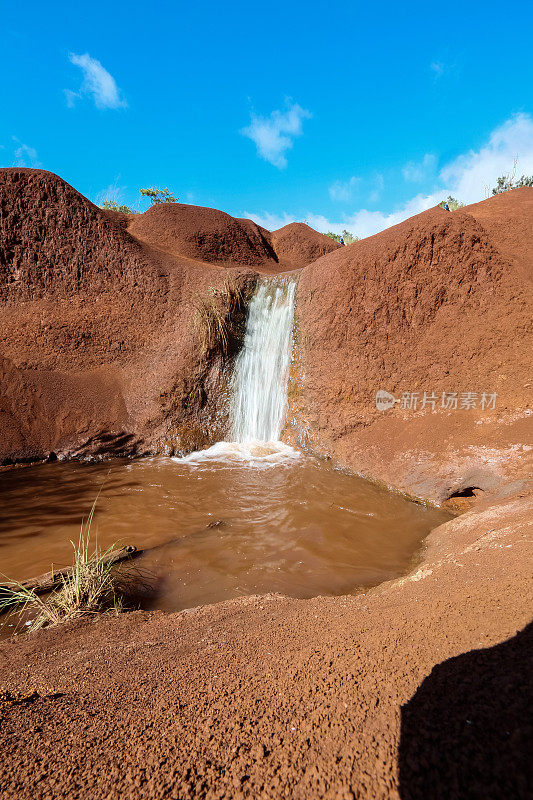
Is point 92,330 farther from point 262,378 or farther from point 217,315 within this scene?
point 262,378

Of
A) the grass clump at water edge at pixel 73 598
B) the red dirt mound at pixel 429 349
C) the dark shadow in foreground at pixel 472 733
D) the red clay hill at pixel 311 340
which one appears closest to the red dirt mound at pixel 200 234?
the red clay hill at pixel 311 340

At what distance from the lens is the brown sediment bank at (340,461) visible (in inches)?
33.9

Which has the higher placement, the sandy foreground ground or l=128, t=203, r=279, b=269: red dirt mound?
l=128, t=203, r=279, b=269: red dirt mound

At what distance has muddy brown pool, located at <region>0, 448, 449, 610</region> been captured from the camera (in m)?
3.16

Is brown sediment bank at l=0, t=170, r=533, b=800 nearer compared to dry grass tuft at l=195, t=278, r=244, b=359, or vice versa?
brown sediment bank at l=0, t=170, r=533, b=800

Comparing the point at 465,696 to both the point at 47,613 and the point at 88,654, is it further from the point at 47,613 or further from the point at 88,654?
the point at 47,613

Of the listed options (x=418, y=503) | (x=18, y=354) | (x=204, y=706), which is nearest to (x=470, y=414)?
(x=418, y=503)

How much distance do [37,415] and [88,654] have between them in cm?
662

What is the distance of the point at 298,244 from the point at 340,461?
15.6m

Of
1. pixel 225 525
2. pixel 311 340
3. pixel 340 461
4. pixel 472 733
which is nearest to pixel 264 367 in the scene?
pixel 311 340

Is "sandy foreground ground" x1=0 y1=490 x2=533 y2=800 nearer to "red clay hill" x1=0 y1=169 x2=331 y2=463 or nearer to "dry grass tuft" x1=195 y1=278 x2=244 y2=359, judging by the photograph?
"red clay hill" x1=0 y1=169 x2=331 y2=463

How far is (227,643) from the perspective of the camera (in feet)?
5.61

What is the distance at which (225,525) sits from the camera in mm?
4172

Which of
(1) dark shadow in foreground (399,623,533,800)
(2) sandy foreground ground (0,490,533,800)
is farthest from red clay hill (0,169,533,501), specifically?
(1) dark shadow in foreground (399,623,533,800)
